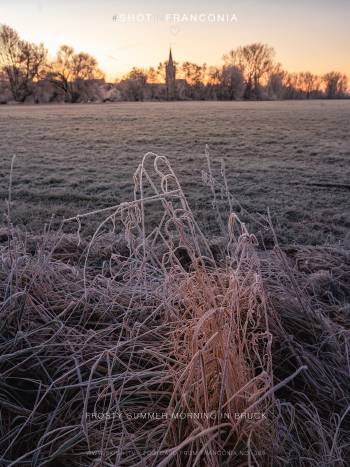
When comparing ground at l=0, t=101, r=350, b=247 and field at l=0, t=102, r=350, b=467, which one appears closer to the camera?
field at l=0, t=102, r=350, b=467

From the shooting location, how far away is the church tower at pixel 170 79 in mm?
60812

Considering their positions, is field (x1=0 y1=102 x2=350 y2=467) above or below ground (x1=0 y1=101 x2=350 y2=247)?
above

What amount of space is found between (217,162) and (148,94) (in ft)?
181

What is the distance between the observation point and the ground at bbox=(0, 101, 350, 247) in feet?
16.7

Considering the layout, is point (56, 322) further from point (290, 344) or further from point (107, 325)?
point (290, 344)

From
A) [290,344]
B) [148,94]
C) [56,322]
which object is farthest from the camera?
[148,94]

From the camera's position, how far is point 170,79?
62.8 m

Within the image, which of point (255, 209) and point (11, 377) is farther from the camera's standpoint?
point (255, 209)

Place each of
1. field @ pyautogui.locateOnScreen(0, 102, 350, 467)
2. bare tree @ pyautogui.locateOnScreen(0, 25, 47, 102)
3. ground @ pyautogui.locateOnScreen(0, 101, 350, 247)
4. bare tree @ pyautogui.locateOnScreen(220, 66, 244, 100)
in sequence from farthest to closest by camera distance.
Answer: bare tree @ pyautogui.locateOnScreen(220, 66, 244, 100)
bare tree @ pyautogui.locateOnScreen(0, 25, 47, 102)
ground @ pyautogui.locateOnScreen(0, 101, 350, 247)
field @ pyautogui.locateOnScreen(0, 102, 350, 467)

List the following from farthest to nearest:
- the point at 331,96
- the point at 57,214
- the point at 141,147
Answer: the point at 331,96, the point at 141,147, the point at 57,214

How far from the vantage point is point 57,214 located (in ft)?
17.1

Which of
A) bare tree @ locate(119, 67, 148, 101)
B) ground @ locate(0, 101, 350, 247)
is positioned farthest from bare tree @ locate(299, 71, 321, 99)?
ground @ locate(0, 101, 350, 247)

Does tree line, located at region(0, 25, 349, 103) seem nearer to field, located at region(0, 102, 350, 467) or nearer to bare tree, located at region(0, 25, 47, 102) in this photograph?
bare tree, located at region(0, 25, 47, 102)

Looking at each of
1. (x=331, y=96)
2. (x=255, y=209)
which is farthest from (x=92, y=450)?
(x=331, y=96)
